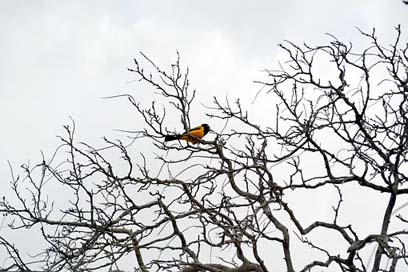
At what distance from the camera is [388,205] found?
4.39 metres

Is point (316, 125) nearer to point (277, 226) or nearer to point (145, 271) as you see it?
point (277, 226)

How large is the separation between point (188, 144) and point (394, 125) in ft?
4.77

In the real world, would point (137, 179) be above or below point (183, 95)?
below

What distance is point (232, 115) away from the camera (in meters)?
4.69

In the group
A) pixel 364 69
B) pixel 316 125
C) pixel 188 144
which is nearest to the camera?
pixel 364 69

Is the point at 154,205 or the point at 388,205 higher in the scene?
the point at 154,205

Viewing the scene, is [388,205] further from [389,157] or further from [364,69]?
[364,69]

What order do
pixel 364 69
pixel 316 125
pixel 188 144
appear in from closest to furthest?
pixel 364 69 < pixel 316 125 < pixel 188 144

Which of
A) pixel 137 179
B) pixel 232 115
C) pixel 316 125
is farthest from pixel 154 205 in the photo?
pixel 316 125

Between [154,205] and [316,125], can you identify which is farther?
[154,205]

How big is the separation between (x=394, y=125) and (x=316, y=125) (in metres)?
0.51

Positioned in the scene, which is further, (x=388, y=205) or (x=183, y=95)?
(x=183, y=95)

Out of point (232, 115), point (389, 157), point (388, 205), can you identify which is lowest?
point (388, 205)

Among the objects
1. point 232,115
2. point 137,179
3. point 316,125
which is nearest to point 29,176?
point 137,179
